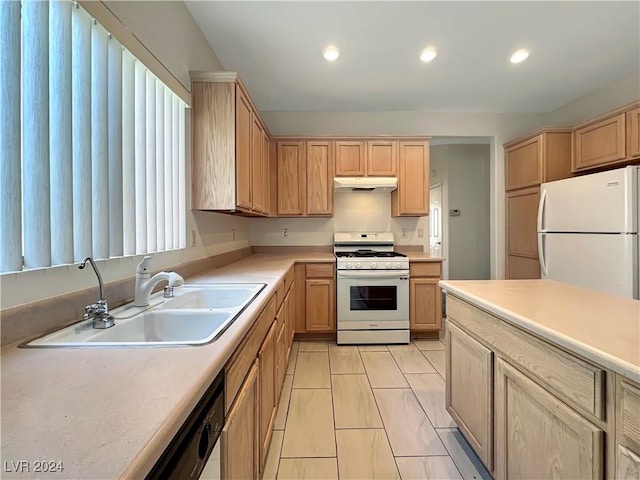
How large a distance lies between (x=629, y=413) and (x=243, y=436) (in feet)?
3.61

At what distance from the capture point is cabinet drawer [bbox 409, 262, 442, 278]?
3344 mm

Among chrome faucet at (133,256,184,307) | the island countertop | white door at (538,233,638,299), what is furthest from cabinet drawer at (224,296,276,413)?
white door at (538,233,638,299)

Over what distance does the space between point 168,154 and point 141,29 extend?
63cm

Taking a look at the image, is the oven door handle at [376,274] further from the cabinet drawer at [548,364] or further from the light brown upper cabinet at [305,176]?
the cabinet drawer at [548,364]

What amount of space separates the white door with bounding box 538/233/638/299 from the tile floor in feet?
4.82

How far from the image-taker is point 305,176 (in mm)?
3621

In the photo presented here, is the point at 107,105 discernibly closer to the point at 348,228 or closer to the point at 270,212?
the point at 270,212

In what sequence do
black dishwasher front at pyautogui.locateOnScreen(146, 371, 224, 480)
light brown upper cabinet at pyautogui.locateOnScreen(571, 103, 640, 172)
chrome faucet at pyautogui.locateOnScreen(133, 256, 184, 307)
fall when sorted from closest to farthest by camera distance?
black dishwasher front at pyautogui.locateOnScreen(146, 371, 224, 480), chrome faucet at pyautogui.locateOnScreen(133, 256, 184, 307), light brown upper cabinet at pyautogui.locateOnScreen(571, 103, 640, 172)

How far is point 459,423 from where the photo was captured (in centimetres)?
168

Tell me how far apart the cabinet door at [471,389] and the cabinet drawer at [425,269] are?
5.17ft

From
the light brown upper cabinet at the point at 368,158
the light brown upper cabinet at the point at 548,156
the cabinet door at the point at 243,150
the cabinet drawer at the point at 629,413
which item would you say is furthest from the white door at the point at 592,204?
the cabinet door at the point at 243,150

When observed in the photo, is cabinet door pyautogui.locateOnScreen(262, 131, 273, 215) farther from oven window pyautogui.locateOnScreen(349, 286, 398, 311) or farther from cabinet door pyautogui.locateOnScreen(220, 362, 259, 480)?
cabinet door pyautogui.locateOnScreen(220, 362, 259, 480)

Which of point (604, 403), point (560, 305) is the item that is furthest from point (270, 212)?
point (604, 403)

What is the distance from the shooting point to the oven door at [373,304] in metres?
3.27
